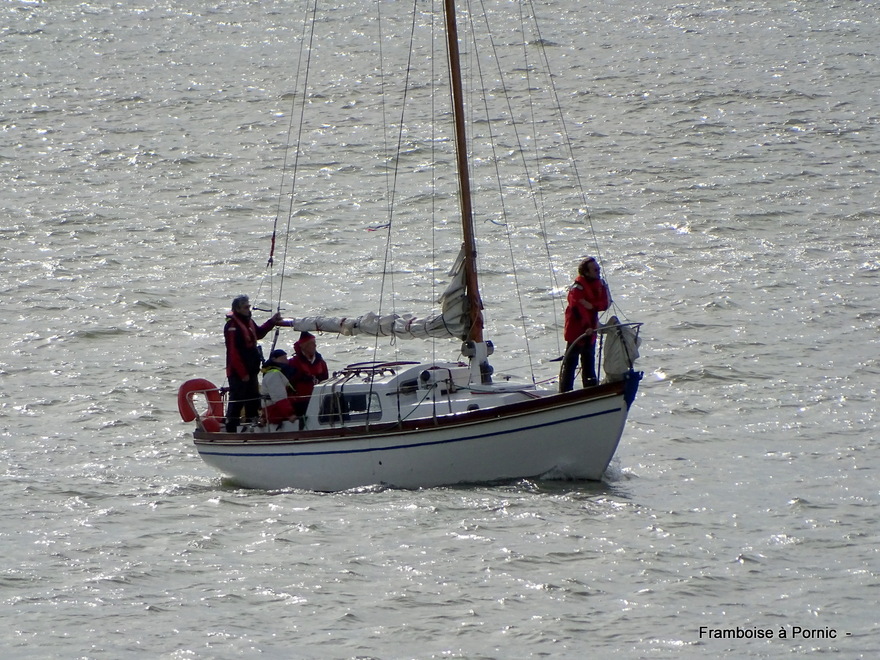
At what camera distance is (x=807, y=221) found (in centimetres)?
2670

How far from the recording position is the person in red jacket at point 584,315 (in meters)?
14.4

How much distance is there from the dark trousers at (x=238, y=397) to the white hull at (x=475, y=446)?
0.90 meters

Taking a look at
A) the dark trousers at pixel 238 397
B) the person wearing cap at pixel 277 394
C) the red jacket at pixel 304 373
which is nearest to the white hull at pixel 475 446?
the person wearing cap at pixel 277 394

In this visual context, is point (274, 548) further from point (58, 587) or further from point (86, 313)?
point (86, 313)

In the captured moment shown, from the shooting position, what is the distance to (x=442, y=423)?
13.7 meters

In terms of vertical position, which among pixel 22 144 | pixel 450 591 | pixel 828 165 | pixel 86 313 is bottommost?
pixel 450 591

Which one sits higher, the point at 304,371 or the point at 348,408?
the point at 304,371

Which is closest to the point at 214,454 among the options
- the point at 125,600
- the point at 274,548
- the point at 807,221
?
the point at 274,548

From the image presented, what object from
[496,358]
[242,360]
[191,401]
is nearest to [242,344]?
[242,360]

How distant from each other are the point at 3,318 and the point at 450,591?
14.5m

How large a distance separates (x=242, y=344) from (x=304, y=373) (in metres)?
0.78

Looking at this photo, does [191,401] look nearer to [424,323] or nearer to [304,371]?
[304,371]

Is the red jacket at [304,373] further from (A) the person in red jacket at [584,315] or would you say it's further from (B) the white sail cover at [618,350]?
(B) the white sail cover at [618,350]

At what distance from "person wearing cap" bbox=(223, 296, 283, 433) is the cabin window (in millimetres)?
816
